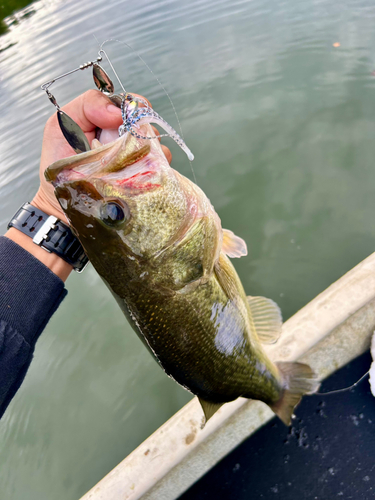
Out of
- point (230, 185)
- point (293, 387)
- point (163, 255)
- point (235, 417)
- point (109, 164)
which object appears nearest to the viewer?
point (109, 164)

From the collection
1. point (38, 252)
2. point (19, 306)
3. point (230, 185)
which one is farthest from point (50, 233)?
point (230, 185)

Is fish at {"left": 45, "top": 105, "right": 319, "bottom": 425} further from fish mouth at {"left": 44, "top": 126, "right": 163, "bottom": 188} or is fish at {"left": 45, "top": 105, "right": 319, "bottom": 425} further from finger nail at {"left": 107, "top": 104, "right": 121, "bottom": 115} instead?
finger nail at {"left": 107, "top": 104, "right": 121, "bottom": 115}

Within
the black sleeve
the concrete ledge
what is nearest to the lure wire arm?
the black sleeve

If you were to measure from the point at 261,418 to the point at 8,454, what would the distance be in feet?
7.93

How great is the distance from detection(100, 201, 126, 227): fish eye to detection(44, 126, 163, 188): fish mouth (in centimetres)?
9

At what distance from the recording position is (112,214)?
3.99 feet

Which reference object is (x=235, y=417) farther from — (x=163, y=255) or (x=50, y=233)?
(x=50, y=233)

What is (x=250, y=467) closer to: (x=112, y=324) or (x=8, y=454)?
(x=112, y=324)

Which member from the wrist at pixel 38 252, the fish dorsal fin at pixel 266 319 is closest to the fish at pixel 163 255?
the fish dorsal fin at pixel 266 319

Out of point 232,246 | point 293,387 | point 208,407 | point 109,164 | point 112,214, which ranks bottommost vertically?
point 293,387

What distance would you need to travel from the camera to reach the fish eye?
1.20 metres

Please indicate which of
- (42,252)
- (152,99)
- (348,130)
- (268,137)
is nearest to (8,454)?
(42,252)

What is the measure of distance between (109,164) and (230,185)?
10.1ft

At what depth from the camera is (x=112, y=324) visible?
3455 mm
